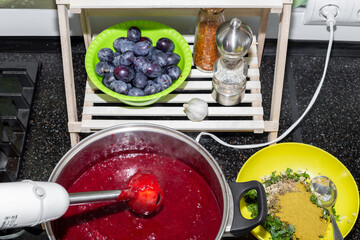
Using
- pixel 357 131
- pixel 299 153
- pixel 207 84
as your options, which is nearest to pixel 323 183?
pixel 299 153

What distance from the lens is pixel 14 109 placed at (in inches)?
47.8

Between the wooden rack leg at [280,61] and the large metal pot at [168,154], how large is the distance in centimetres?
28

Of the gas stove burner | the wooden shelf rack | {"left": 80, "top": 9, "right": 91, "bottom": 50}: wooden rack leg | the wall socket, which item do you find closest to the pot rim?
the wooden shelf rack

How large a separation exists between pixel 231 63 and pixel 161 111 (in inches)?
7.8

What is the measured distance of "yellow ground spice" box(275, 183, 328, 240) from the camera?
3.38 ft

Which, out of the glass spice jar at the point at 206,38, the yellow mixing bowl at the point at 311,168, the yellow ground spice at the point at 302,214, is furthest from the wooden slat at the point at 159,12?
the yellow ground spice at the point at 302,214

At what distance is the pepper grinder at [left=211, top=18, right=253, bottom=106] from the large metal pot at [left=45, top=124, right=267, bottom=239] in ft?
0.78

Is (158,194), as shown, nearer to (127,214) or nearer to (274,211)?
(127,214)

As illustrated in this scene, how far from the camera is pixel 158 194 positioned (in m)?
0.92

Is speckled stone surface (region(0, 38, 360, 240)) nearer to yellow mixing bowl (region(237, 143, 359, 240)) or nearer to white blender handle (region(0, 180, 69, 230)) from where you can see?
yellow mixing bowl (region(237, 143, 359, 240))

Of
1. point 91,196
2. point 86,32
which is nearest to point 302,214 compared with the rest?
point 91,196

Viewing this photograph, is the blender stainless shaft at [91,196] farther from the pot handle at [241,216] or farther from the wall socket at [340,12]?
the wall socket at [340,12]

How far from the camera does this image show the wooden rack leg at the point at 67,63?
1.02 meters

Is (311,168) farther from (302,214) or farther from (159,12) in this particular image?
(159,12)
